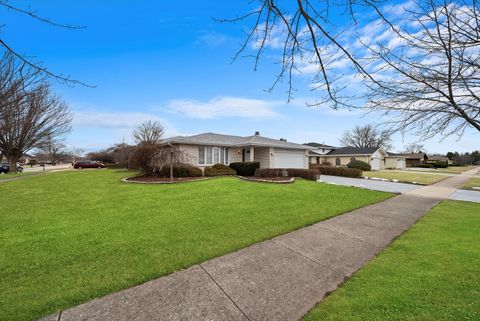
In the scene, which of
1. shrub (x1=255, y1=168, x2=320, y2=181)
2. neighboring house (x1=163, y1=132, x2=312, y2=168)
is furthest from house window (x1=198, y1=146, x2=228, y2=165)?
shrub (x1=255, y1=168, x2=320, y2=181)

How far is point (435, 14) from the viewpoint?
9.93 feet

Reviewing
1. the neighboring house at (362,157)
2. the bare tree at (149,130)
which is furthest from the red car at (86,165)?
the neighboring house at (362,157)

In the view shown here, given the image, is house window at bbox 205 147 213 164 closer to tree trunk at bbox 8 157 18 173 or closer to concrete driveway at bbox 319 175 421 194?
concrete driveway at bbox 319 175 421 194

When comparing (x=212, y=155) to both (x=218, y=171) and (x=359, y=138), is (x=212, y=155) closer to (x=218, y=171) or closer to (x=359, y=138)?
(x=218, y=171)

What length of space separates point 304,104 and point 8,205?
34.8ft

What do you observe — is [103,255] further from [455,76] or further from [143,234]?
[455,76]

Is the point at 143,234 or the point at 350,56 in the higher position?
the point at 350,56

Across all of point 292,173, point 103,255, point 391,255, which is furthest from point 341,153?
point 103,255

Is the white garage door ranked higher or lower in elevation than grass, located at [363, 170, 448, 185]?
higher

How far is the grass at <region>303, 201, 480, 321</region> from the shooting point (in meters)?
2.72

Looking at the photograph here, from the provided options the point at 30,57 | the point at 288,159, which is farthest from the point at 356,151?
the point at 30,57

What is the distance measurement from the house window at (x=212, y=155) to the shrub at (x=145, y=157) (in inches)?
154

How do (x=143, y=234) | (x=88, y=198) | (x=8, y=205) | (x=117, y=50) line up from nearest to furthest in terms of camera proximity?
1. (x=143, y=234)
2. (x=117, y=50)
3. (x=8, y=205)
4. (x=88, y=198)

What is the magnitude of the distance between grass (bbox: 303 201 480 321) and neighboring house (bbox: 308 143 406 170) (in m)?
36.4
